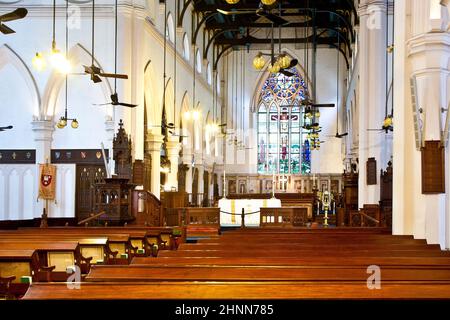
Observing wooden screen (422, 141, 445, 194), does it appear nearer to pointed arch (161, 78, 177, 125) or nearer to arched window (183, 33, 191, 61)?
pointed arch (161, 78, 177, 125)

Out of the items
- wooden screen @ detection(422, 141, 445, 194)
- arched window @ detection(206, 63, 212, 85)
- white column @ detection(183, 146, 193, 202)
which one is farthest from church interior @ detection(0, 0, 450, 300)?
arched window @ detection(206, 63, 212, 85)

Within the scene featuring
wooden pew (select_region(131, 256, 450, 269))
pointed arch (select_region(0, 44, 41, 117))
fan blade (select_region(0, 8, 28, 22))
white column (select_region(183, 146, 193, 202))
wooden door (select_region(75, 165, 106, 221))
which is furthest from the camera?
white column (select_region(183, 146, 193, 202))

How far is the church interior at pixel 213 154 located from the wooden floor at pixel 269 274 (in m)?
0.02

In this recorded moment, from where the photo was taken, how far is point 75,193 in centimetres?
1675

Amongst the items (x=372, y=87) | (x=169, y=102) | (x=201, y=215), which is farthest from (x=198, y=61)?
(x=201, y=215)

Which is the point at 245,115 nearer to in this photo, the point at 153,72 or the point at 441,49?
the point at 153,72

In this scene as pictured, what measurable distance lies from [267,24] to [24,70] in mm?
15852

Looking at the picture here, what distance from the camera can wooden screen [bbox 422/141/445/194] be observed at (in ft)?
27.7

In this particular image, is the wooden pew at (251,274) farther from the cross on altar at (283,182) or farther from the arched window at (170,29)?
the cross on altar at (283,182)

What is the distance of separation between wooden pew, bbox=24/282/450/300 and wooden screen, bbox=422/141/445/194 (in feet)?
17.6

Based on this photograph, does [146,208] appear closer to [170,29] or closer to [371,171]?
[371,171]

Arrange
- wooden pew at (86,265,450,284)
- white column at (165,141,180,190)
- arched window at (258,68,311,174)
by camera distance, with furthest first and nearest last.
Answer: arched window at (258,68,311,174), white column at (165,141,180,190), wooden pew at (86,265,450,284)
